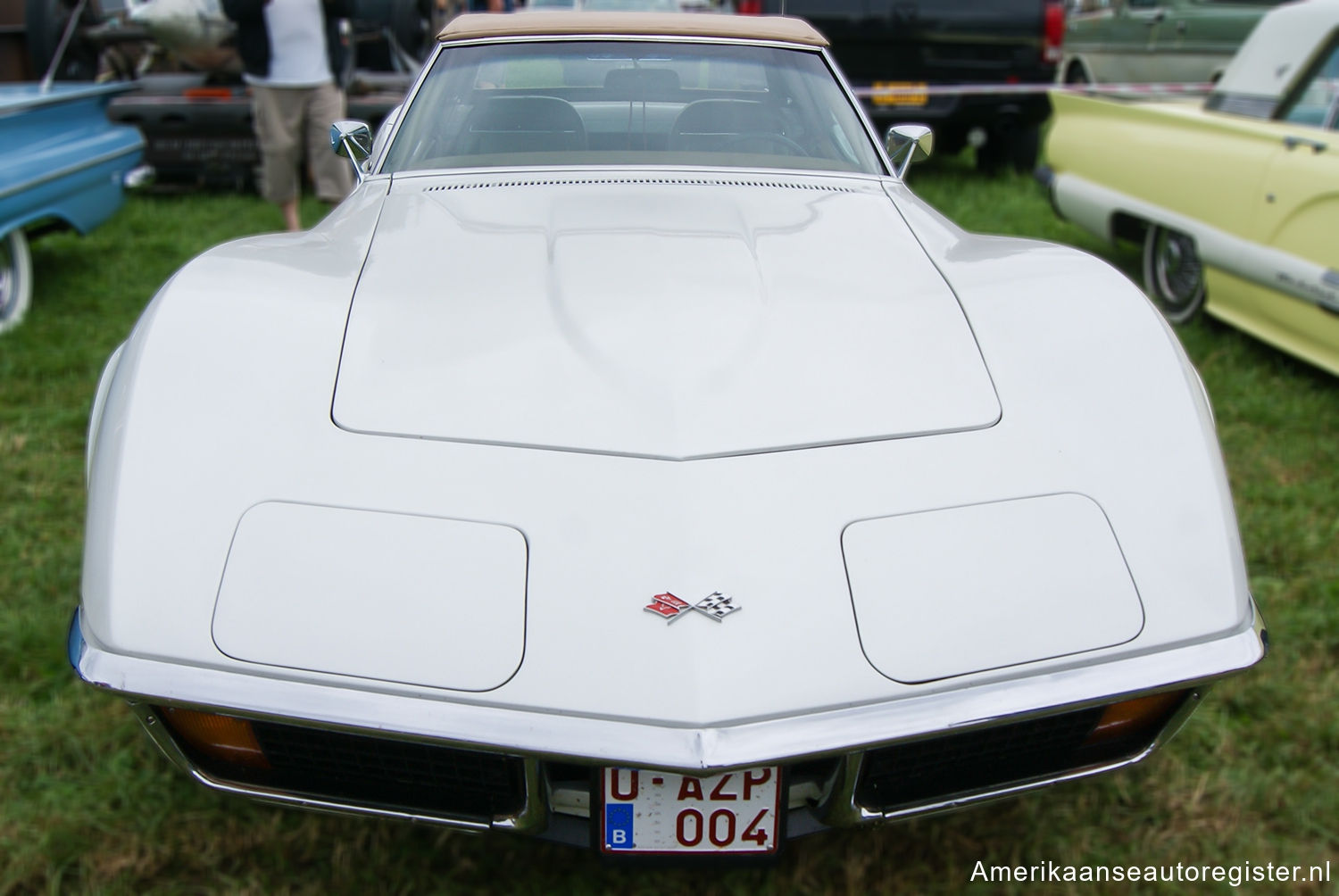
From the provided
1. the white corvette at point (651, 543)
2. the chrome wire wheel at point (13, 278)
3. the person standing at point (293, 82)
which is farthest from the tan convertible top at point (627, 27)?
the chrome wire wheel at point (13, 278)

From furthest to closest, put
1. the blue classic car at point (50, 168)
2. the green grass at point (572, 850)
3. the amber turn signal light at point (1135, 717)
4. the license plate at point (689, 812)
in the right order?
1. the blue classic car at point (50, 168)
2. the green grass at point (572, 850)
3. the amber turn signal light at point (1135, 717)
4. the license plate at point (689, 812)

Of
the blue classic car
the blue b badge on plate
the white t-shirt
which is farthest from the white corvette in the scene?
the white t-shirt

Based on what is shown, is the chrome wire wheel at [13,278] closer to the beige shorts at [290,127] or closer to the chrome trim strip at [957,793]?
the beige shorts at [290,127]

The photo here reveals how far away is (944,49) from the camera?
20.8 feet

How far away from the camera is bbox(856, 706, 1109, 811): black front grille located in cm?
139

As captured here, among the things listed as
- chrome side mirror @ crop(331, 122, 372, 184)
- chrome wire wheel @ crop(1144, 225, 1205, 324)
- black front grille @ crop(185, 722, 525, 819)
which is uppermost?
chrome side mirror @ crop(331, 122, 372, 184)

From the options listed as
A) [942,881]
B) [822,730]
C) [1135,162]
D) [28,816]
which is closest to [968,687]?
[822,730]

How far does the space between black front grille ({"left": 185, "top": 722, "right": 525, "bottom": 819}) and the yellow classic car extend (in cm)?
325

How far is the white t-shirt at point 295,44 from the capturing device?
14.8 ft

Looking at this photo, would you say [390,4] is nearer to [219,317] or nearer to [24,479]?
[24,479]

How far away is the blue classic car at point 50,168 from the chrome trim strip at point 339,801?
3228 millimetres

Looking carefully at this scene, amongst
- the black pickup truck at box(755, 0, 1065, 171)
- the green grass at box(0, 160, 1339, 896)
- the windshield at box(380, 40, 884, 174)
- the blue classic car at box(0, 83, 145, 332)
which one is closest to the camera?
the green grass at box(0, 160, 1339, 896)

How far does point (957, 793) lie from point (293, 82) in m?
4.40

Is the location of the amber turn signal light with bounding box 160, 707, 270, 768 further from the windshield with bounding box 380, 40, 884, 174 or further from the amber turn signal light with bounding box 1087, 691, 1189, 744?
the windshield with bounding box 380, 40, 884, 174
